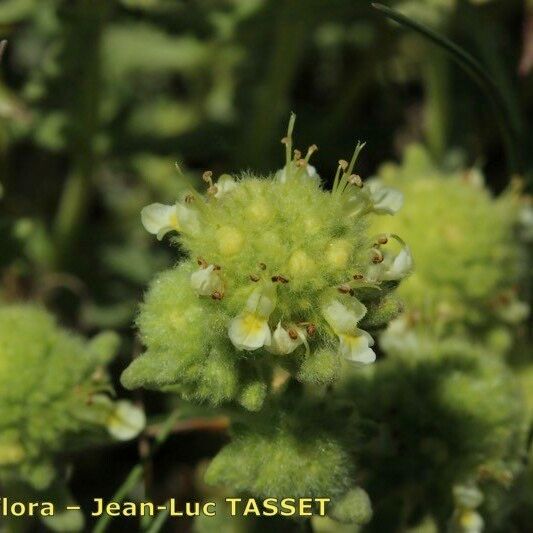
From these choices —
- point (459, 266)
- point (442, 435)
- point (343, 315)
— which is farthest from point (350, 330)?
point (459, 266)

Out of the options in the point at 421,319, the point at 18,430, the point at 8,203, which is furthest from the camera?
the point at 8,203

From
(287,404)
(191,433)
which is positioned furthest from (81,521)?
(191,433)

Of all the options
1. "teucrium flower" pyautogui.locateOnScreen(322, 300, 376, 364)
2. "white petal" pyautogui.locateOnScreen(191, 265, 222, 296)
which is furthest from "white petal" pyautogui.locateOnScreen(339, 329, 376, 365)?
"white petal" pyautogui.locateOnScreen(191, 265, 222, 296)

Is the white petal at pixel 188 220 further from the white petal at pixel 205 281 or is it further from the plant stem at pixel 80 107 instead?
the plant stem at pixel 80 107

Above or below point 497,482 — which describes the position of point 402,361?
above

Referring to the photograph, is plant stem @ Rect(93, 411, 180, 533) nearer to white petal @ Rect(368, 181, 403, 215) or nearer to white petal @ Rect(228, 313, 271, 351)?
white petal @ Rect(228, 313, 271, 351)

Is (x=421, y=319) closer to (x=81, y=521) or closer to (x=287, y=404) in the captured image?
(x=287, y=404)

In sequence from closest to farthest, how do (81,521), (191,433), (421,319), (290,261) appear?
(290,261) < (81,521) < (421,319) < (191,433)

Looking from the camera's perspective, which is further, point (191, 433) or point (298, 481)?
point (191, 433)
